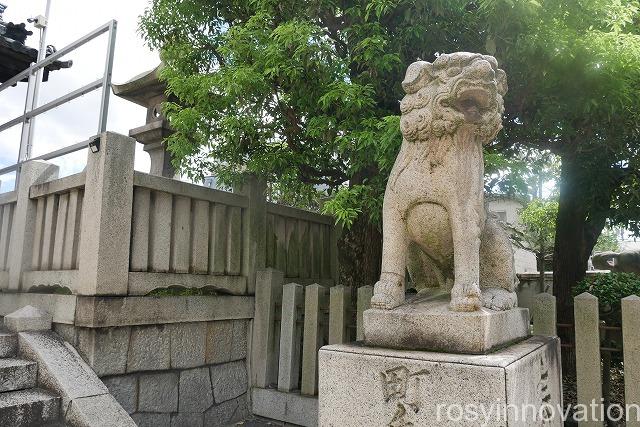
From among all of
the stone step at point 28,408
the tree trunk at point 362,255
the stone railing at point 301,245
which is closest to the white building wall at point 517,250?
the stone railing at point 301,245

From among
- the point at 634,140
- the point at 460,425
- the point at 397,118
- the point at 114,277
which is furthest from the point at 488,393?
the point at 634,140

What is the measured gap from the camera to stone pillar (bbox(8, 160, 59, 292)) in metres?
4.82

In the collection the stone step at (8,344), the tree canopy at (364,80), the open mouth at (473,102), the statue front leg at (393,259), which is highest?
the tree canopy at (364,80)

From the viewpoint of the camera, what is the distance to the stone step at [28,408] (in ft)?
10.4

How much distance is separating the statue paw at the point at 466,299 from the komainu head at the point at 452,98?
900 millimetres

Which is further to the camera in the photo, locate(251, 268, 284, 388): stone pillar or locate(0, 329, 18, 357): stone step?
locate(251, 268, 284, 388): stone pillar

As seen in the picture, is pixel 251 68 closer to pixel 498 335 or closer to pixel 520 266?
pixel 498 335

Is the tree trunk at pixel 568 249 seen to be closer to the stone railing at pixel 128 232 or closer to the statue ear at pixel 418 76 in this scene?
the stone railing at pixel 128 232

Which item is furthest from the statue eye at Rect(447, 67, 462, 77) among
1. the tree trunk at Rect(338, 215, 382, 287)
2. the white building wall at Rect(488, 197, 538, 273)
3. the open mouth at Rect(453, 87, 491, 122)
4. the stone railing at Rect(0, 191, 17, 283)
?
the white building wall at Rect(488, 197, 538, 273)

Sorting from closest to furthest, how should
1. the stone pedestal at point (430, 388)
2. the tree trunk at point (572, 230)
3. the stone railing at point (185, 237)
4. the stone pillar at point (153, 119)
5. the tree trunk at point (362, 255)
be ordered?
the stone pedestal at point (430, 388) < the stone railing at point (185, 237) < the tree trunk at point (362, 255) < the stone pillar at point (153, 119) < the tree trunk at point (572, 230)

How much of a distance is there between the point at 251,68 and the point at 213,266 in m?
2.10

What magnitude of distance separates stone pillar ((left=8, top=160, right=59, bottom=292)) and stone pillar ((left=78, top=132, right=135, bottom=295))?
4.01ft

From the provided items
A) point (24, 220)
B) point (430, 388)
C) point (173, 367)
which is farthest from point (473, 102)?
point (24, 220)

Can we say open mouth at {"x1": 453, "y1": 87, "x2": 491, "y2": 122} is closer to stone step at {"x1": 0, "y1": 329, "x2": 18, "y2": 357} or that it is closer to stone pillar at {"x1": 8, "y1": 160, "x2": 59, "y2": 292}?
stone step at {"x1": 0, "y1": 329, "x2": 18, "y2": 357}
